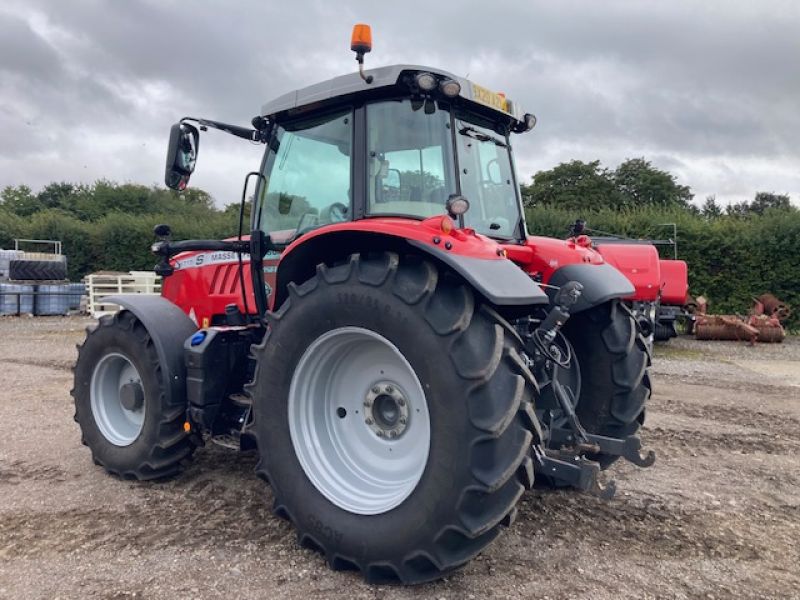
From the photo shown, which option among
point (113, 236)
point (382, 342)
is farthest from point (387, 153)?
point (113, 236)

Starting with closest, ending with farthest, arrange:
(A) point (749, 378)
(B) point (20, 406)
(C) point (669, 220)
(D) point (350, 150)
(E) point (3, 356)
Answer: (D) point (350, 150)
(B) point (20, 406)
(A) point (749, 378)
(E) point (3, 356)
(C) point (669, 220)

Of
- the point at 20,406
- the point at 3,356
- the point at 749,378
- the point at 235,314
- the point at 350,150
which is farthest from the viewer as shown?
the point at 3,356

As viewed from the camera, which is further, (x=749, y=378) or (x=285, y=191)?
(x=749, y=378)

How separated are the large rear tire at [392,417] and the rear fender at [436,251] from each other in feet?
0.34

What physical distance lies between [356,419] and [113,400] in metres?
2.08

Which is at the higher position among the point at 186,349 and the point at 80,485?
the point at 186,349

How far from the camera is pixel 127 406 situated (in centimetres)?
416

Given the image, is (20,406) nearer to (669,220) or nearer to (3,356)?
(3,356)

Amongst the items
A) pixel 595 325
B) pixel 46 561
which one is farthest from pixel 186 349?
pixel 595 325

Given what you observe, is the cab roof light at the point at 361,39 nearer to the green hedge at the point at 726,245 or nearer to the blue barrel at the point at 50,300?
the green hedge at the point at 726,245

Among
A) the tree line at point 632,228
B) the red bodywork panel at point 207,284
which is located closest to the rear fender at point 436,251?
the red bodywork panel at point 207,284

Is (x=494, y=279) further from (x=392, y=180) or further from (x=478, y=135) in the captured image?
(x=478, y=135)

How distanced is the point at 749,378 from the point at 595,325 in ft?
21.4

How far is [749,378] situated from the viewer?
913cm
